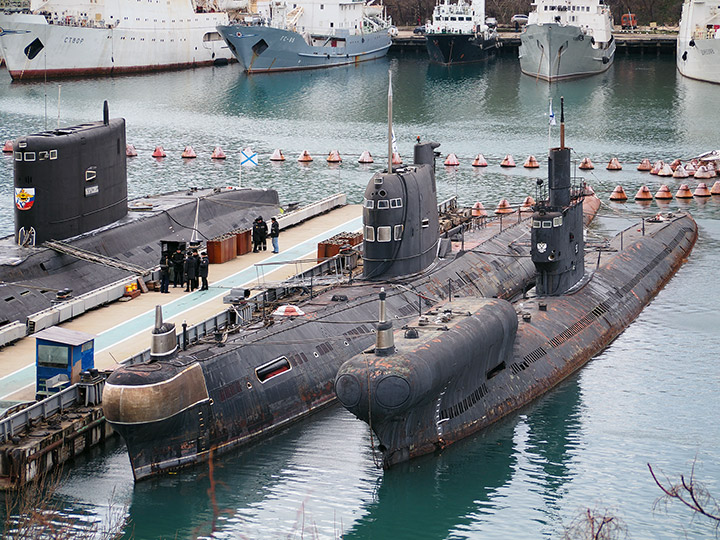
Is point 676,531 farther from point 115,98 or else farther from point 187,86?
point 187,86

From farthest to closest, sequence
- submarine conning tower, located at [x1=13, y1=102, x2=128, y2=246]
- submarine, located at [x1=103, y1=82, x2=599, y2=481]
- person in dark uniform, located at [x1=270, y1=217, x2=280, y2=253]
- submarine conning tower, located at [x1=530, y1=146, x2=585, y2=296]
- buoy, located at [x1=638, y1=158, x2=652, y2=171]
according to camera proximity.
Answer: buoy, located at [x1=638, y1=158, x2=652, y2=171] → person in dark uniform, located at [x1=270, y1=217, x2=280, y2=253] → submarine conning tower, located at [x1=13, y1=102, x2=128, y2=246] → submarine conning tower, located at [x1=530, y1=146, x2=585, y2=296] → submarine, located at [x1=103, y1=82, x2=599, y2=481]

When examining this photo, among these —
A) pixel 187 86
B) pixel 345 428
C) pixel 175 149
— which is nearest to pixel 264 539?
pixel 345 428

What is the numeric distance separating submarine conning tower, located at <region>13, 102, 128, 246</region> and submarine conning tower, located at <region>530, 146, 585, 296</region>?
12590 millimetres

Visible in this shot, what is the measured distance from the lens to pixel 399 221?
30.7 m

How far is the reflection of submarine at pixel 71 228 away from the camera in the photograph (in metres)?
31.9

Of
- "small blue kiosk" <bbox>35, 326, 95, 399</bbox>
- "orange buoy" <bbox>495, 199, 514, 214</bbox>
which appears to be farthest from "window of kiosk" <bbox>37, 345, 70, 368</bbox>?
"orange buoy" <bbox>495, 199, 514, 214</bbox>

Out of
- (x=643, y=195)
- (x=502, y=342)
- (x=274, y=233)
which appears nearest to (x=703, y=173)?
(x=643, y=195)

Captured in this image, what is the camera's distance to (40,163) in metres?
32.7

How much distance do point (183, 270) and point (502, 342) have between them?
11.5 meters

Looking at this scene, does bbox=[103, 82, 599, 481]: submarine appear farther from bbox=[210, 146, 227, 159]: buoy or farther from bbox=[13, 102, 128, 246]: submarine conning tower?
bbox=[210, 146, 227, 159]: buoy

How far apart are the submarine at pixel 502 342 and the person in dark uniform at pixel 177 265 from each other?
8.40 metres

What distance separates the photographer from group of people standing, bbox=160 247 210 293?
34594mm

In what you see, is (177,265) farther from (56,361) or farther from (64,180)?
(56,361)

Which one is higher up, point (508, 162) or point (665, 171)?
point (508, 162)
